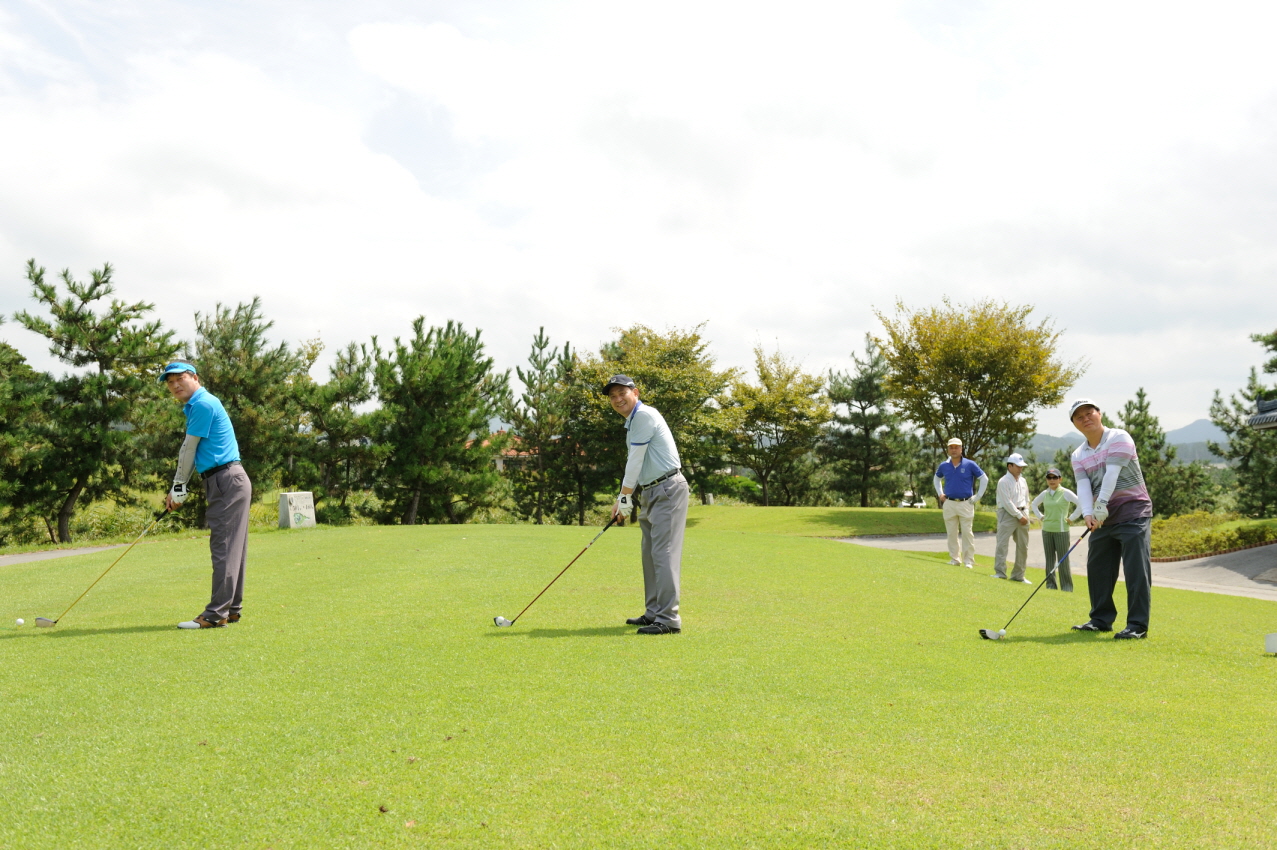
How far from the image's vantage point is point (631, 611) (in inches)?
311

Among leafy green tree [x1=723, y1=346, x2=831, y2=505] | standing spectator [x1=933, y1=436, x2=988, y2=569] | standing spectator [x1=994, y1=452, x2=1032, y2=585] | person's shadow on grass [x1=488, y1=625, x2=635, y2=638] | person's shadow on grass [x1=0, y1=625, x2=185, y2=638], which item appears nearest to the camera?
person's shadow on grass [x1=488, y1=625, x2=635, y2=638]

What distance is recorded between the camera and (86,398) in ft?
79.6

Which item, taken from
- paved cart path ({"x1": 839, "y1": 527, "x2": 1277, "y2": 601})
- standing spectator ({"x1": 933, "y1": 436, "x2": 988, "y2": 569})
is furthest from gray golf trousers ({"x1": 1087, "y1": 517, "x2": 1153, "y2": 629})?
paved cart path ({"x1": 839, "y1": 527, "x2": 1277, "y2": 601})

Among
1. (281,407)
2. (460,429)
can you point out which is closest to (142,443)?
(281,407)

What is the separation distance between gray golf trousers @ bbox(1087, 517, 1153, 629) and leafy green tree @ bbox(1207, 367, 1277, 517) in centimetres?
2874

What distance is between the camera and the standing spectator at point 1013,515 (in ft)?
44.2

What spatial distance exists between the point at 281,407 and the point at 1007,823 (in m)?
30.0

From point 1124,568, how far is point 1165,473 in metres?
36.8

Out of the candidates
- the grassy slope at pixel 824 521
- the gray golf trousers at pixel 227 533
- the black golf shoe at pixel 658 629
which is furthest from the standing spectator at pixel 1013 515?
the grassy slope at pixel 824 521

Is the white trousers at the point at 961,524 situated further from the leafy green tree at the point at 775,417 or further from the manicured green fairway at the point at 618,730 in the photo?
the leafy green tree at the point at 775,417

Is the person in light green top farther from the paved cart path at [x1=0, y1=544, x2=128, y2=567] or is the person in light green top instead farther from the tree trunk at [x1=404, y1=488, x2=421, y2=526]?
the tree trunk at [x1=404, y1=488, x2=421, y2=526]

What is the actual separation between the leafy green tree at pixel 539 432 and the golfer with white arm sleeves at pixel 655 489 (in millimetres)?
29801

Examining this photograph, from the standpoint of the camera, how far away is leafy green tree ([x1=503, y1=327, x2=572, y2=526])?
3694 centimetres

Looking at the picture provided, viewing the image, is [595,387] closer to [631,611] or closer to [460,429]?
[460,429]
